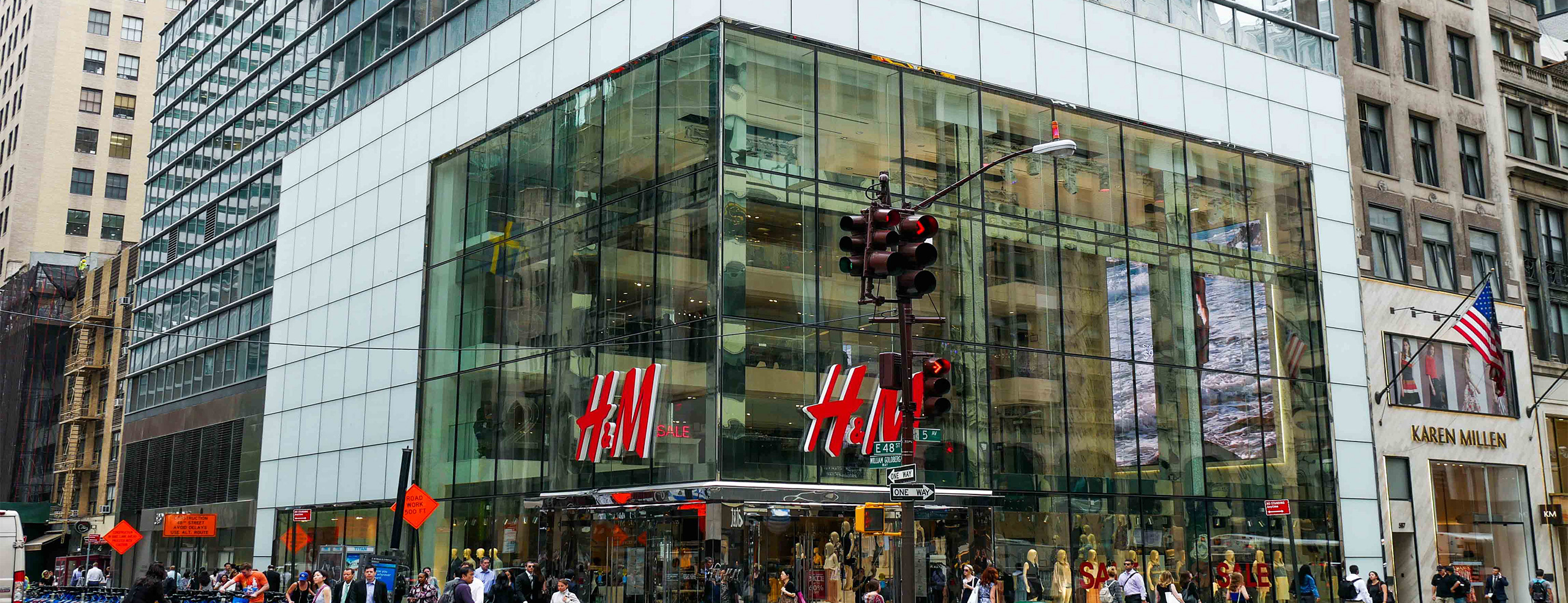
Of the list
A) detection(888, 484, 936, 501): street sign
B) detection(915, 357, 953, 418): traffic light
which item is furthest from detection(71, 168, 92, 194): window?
detection(915, 357, 953, 418): traffic light

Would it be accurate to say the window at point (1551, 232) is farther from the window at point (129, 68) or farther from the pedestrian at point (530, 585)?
the window at point (129, 68)

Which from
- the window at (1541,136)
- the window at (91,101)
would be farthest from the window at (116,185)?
the window at (1541,136)

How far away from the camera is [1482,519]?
41.5 meters

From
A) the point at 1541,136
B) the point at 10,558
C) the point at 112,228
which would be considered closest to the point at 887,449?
the point at 10,558

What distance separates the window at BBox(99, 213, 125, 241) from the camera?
97562 mm

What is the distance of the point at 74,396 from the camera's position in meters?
74.8

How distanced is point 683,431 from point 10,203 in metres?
86.6

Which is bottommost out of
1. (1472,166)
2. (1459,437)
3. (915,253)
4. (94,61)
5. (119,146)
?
(1459,437)

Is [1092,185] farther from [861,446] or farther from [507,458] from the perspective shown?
[507,458]

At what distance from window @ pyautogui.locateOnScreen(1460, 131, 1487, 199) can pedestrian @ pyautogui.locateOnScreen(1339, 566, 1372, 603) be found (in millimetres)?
15494

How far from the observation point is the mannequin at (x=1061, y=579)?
32.4m

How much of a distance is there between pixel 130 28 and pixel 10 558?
8741cm

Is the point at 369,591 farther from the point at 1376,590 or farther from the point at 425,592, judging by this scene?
the point at 1376,590

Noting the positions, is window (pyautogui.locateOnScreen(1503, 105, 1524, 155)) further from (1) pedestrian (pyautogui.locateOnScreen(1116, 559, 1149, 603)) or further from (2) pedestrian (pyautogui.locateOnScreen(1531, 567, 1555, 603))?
(1) pedestrian (pyautogui.locateOnScreen(1116, 559, 1149, 603))
